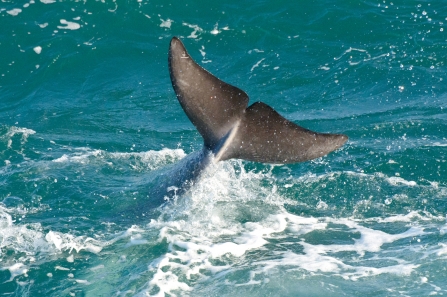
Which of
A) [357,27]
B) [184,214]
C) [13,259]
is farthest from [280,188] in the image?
[357,27]

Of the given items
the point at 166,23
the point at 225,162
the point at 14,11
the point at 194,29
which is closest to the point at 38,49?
the point at 14,11

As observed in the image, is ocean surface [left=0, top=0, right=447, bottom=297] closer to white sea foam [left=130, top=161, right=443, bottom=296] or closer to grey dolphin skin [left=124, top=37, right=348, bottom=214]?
white sea foam [left=130, top=161, right=443, bottom=296]

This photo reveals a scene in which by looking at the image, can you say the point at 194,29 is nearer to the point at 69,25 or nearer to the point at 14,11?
the point at 69,25

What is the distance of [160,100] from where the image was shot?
1563 cm

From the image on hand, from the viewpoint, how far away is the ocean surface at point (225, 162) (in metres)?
8.87

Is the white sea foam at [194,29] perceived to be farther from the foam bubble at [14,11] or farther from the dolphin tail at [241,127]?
the dolphin tail at [241,127]

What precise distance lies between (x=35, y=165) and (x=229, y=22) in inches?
287

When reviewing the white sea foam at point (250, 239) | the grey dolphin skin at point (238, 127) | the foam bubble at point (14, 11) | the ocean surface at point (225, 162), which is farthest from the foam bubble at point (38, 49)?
the grey dolphin skin at point (238, 127)

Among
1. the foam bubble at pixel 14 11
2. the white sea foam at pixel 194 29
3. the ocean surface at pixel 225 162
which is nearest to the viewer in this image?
the ocean surface at pixel 225 162

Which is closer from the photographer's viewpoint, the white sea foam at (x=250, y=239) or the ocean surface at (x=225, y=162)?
the white sea foam at (x=250, y=239)

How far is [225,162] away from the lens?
11.6 m

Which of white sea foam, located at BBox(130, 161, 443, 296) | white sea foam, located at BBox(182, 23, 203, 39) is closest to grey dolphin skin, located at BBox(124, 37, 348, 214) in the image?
white sea foam, located at BBox(130, 161, 443, 296)

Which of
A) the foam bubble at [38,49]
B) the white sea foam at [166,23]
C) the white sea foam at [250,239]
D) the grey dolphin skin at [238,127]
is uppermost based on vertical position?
the white sea foam at [166,23]

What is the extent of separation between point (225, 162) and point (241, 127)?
2.26 m
